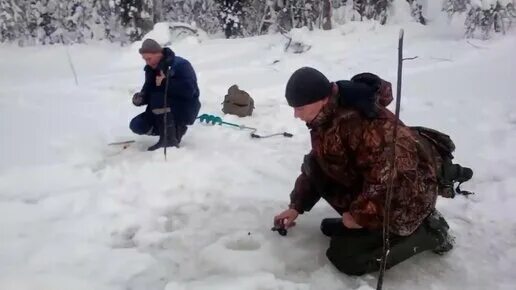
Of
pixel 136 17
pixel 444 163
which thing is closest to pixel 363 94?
pixel 444 163

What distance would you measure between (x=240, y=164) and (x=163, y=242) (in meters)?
1.44

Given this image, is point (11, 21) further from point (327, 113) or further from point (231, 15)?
point (327, 113)

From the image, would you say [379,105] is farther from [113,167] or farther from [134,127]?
[134,127]

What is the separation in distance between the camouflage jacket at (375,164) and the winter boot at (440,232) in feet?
0.60

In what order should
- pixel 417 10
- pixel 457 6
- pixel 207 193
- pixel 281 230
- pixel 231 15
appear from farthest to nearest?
1. pixel 417 10
2. pixel 231 15
3. pixel 457 6
4. pixel 207 193
5. pixel 281 230

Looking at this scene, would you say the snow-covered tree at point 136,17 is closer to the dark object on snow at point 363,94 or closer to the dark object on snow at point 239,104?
the dark object on snow at point 239,104

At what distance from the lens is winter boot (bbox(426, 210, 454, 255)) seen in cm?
270

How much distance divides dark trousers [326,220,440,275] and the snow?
0.25 feet

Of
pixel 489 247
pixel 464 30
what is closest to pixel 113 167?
pixel 489 247

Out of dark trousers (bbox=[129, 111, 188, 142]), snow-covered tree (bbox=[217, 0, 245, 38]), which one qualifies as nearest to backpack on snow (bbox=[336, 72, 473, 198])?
dark trousers (bbox=[129, 111, 188, 142])

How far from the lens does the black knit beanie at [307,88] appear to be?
2379 millimetres

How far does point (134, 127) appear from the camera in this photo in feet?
15.4

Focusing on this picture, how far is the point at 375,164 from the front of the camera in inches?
93.7

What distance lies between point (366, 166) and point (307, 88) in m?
0.48
